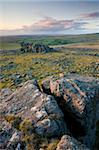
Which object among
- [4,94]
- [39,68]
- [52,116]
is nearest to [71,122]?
[52,116]

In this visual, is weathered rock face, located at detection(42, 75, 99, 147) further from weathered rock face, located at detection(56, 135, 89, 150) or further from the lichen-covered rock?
the lichen-covered rock

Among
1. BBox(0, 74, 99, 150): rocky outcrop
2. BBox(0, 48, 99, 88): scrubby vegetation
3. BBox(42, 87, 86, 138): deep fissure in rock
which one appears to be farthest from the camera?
BBox(0, 48, 99, 88): scrubby vegetation

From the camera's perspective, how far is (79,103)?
14.6 meters

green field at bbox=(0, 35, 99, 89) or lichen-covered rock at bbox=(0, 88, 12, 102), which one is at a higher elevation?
lichen-covered rock at bbox=(0, 88, 12, 102)

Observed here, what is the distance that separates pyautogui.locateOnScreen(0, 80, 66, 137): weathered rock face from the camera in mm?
13562

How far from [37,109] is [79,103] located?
181 cm

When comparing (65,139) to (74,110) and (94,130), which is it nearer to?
(74,110)

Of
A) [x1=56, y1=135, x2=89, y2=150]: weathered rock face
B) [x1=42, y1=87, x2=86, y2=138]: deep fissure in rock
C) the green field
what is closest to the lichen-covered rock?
[x1=42, y1=87, x2=86, y2=138]: deep fissure in rock

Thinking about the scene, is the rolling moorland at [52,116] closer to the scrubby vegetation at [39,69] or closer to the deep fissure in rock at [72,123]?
the deep fissure in rock at [72,123]

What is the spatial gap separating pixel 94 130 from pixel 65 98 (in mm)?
2183

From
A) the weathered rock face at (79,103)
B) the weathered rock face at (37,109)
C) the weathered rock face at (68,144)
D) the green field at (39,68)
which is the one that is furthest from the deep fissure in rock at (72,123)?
the green field at (39,68)

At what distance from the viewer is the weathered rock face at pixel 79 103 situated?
14.7 m

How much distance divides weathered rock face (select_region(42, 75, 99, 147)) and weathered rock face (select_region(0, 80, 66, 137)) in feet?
2.29

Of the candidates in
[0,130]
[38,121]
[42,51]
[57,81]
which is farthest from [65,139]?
[42,51]
